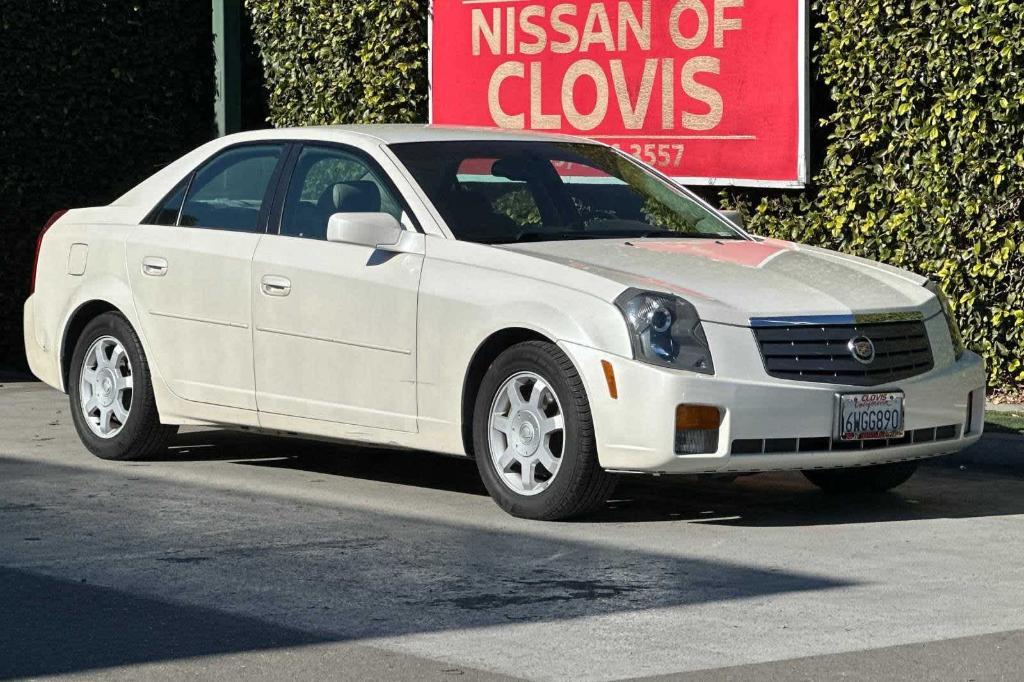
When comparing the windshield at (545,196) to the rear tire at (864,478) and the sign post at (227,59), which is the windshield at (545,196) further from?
the sign post at (227,59)

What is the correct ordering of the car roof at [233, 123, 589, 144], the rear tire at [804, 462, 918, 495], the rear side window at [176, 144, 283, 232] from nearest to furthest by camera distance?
the rear tire at [804, 462, 918, 495] → the car roof at [233, 123, 589, 144] → the rear side window at [176, 144, 283, 232]

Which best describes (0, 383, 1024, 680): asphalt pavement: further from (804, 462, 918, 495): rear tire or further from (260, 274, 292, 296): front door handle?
(260, 274, 292, 296): front door handle

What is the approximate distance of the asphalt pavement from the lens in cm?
578

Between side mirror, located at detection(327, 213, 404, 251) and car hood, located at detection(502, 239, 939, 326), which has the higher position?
side mirror, located at detection(327, 213, 404, 251)

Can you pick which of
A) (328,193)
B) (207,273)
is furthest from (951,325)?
(207,273)

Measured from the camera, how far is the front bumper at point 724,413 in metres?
7.62

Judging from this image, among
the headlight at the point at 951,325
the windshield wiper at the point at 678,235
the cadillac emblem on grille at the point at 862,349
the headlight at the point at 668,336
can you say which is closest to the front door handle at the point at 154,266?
the windshield wiper at the point at 678,235

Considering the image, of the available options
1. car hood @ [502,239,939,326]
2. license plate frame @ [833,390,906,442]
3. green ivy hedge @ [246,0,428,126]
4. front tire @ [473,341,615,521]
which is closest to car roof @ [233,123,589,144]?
car hood @ [502,239,939,326]

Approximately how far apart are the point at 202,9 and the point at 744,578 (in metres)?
10.0

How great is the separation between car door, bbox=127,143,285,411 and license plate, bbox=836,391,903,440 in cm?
282

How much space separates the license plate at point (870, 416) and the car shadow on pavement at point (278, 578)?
957 mm

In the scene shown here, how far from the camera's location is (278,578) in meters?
6.93

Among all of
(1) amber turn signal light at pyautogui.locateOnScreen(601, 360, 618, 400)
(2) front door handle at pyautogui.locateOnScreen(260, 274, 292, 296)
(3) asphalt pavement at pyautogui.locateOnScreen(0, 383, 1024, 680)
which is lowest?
(3) asphalt pavement at pyautogui.locateOnScreen(0, 383, 1024, 680)

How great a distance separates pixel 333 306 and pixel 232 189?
1124 millimetres
